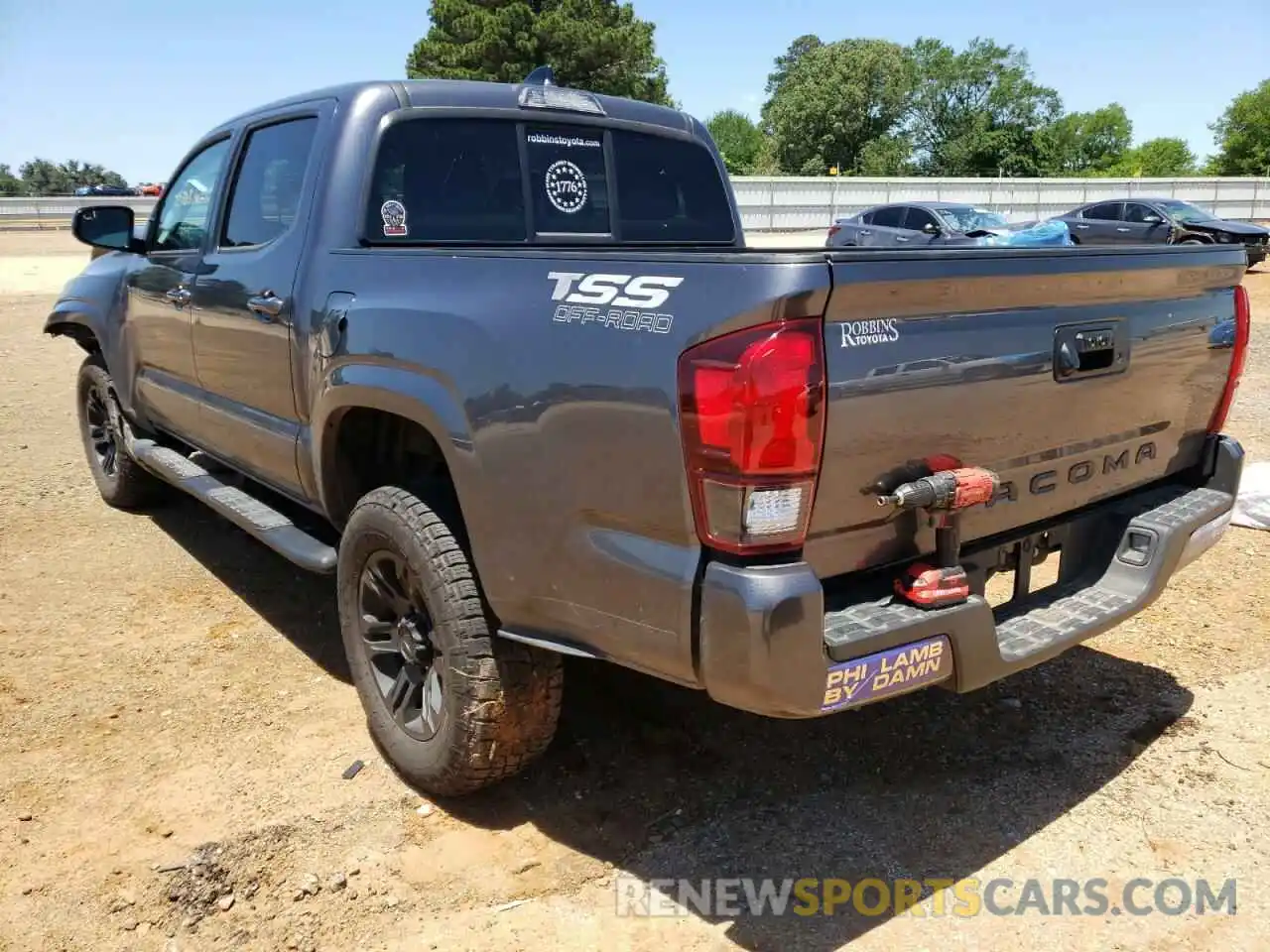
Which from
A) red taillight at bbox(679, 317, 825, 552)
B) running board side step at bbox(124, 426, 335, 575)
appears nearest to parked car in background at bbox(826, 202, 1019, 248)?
running board side step at bbox(124, 426, 335, 575)

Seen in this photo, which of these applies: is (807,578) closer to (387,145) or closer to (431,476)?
(431,476)

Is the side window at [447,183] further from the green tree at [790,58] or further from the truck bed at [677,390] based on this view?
the green tree at [790,58]

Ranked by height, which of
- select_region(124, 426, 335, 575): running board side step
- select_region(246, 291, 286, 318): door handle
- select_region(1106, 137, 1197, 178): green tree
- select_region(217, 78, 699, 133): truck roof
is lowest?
select_region(124, 426, 335, 575): running board side step

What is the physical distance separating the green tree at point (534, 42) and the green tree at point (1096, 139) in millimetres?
39201

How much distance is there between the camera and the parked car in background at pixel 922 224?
54.0 ft

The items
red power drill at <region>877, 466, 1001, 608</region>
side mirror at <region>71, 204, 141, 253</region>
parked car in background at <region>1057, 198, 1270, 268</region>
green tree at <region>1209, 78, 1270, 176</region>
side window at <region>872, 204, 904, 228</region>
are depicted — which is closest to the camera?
red power drill at <region>877, 466, 1001, 608</region>

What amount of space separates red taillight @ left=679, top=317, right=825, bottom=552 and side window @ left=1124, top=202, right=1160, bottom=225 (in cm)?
2075

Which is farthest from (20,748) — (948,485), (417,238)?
(948,485)

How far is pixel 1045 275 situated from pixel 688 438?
1.06 metres

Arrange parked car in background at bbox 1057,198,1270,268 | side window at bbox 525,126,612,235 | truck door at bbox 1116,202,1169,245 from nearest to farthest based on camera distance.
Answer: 1. side window at bbox 525,126,612,235
2. parked car in background at bbox 1057,198,1270,268
3. truck door at bbox 1116,202,1169,245

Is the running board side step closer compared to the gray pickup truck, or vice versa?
the gray pickup truck

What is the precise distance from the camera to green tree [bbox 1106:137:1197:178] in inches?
2758

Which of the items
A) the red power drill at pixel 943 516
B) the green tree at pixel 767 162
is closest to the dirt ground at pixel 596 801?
the red power drill at pixel 943 516

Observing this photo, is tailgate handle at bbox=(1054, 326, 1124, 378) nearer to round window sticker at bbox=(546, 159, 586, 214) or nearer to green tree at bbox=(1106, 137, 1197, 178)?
round window sticker at bbox=(546, 159, 586, 214)
